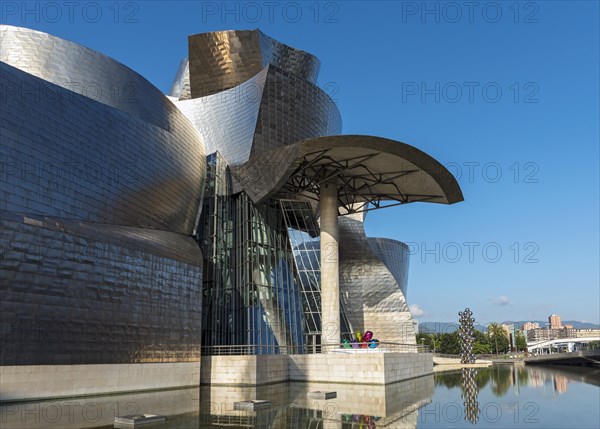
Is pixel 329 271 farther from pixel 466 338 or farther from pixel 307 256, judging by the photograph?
pixel 466 338

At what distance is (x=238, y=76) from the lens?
34188 mm

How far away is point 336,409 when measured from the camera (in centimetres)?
1356

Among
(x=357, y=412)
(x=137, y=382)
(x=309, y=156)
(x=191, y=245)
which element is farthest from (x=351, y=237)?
(x=357, y=412)

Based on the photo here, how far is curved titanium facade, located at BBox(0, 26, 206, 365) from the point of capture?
15602 mm

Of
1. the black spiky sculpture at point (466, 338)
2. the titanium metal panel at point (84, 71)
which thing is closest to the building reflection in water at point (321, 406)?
the titanium metal panel at point (84, 71)

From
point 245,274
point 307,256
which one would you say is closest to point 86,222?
point 245,274

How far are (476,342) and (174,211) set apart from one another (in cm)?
7704

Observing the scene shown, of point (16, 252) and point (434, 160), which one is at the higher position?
point (434, 160)

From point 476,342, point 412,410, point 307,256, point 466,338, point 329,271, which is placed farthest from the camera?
point 476,342

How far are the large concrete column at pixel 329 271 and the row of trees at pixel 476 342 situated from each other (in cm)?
5140

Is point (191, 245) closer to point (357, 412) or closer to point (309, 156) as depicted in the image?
point (309, 156)

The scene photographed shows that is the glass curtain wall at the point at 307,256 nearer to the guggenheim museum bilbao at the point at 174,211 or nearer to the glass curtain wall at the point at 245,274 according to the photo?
the guggenheim museum bilbao at the point at 174,211

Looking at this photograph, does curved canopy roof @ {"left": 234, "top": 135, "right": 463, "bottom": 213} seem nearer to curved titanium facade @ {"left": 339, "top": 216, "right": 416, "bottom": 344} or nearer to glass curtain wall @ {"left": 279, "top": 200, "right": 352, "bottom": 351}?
glass curtain wall @ {"left": 279, "top": 200, "right": 352, "bottom": 351}

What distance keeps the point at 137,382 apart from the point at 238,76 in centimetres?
2123
